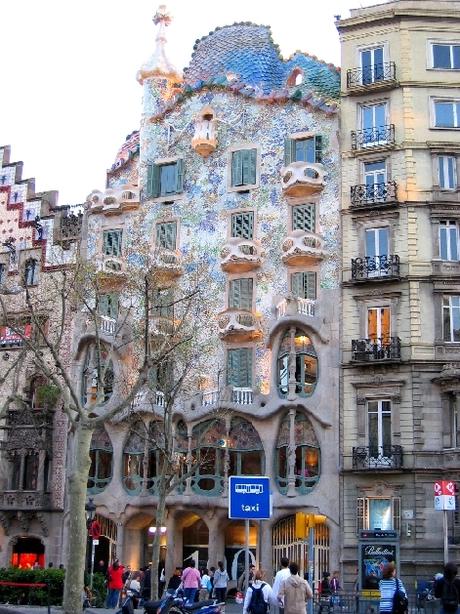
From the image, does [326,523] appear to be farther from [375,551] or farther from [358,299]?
[358,299]

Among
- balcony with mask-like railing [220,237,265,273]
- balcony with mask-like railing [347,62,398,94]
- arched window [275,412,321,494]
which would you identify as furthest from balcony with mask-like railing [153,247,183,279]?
balcony with mask-like railing [347,62,398,94]

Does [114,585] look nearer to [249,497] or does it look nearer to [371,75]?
[249,497]

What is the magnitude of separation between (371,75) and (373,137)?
289cm

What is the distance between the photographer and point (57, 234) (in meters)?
46.5

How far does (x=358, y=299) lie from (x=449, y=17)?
12754 mm

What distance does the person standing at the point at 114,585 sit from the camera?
3072 centimetres

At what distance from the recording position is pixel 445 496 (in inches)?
1255

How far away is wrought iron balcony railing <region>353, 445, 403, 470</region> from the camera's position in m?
35.5

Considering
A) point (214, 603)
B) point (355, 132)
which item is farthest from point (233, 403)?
point (214, 603)

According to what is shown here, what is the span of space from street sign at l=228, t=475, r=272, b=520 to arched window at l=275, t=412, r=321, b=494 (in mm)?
20682

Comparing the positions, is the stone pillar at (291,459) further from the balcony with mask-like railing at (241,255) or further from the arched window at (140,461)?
the balcony with mask-like railing at (241,255)

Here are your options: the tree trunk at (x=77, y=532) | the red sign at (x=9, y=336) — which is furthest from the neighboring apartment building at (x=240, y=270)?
the tree trunk at (x=77, y=532)

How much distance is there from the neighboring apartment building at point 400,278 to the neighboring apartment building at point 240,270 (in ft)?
3.28

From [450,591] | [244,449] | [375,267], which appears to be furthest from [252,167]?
[450,591]
